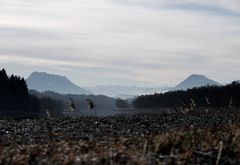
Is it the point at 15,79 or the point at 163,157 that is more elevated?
the point at 15,79

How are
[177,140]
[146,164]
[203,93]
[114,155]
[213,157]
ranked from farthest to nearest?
[203,93]
[177,140]
[213,157]
[114,155]
[146,164]

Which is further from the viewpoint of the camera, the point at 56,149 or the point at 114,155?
the point at 56,149

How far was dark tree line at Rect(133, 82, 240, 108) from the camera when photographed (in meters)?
120

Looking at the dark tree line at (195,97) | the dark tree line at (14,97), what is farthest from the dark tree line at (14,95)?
the dark tree line at (195,97)

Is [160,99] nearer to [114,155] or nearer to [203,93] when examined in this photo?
[203,93]

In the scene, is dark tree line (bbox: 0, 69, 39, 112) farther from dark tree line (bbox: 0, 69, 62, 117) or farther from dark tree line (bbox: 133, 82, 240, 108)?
dark tree line (bbox: 133, 82, 240, 108)

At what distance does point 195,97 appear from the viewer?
134750mm

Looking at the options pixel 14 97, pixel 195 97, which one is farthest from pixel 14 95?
pixel 195 97

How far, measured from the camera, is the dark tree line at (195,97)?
11981cm

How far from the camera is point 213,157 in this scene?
10.5 metres

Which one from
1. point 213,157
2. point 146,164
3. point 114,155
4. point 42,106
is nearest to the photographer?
point 146,164

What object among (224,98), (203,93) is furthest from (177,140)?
(203,93)

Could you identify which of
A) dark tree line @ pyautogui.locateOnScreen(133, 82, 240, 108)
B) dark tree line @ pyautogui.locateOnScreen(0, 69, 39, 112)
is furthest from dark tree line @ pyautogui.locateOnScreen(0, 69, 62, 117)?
dark tree line @ pyautogui.locateOnScreen(133, 82, 240, 108)

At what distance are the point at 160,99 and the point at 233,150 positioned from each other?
492ft
